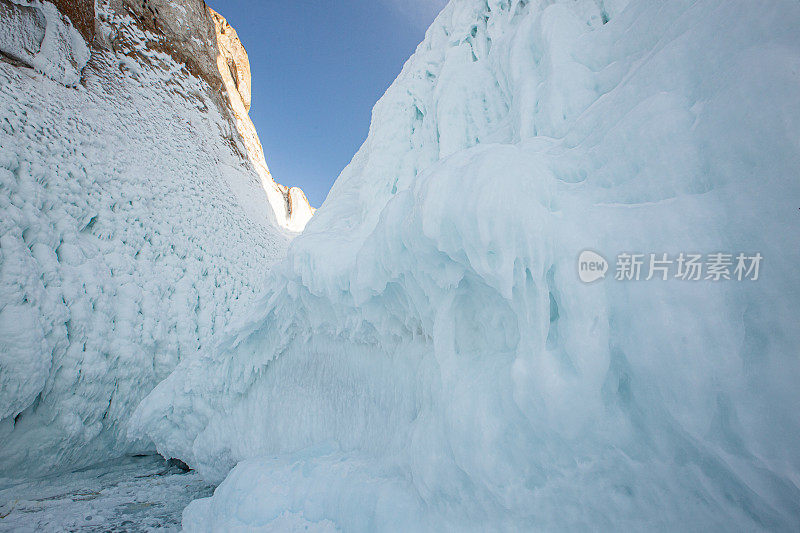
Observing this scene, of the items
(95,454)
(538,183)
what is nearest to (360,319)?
(538,183)

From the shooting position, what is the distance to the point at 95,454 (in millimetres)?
4473

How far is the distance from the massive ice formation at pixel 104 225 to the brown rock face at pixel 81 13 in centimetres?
3

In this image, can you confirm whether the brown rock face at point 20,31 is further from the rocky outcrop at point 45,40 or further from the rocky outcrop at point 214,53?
the rocky outcrop at point 214,53

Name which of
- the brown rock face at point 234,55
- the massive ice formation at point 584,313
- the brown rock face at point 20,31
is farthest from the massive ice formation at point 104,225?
the massive ice formation at point 584,313

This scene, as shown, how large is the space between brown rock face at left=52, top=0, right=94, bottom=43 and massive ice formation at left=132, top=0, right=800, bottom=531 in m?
7.89

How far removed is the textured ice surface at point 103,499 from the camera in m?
2.73

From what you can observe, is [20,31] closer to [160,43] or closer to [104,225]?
[160,43]

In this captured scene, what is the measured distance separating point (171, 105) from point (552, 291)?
9332 millimetres

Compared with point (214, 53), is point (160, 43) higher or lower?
lower

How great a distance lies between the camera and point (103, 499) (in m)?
3.29

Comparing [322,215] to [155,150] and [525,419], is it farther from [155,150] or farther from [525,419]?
[155,150]
